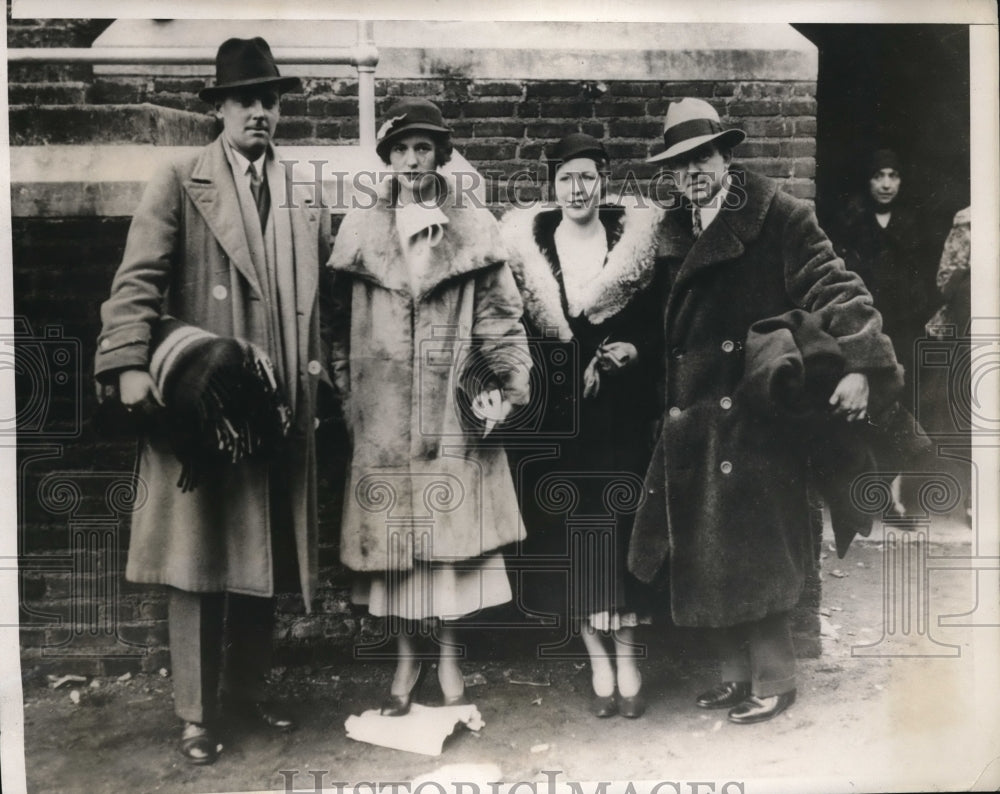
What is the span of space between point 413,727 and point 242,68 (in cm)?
303

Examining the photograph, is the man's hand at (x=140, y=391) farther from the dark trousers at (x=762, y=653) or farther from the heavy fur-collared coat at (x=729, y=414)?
the dark trousers at (x=762, y=653)

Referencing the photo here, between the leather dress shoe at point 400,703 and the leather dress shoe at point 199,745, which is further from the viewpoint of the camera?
the leather dress shoe at point 400,703

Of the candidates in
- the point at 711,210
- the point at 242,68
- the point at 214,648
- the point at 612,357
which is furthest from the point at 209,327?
the point at 711,210

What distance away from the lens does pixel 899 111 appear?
12.7 ft

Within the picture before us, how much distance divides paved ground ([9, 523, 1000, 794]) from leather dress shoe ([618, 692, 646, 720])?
0.04m

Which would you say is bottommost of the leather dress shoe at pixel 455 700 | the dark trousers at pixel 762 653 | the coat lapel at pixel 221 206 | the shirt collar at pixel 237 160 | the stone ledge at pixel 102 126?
the leather dress shoe at pixel 455 700

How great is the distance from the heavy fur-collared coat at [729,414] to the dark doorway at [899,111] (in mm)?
345

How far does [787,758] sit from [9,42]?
4794mm

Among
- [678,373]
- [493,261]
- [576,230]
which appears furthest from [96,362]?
[678,373]

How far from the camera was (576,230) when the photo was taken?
12.2 ft

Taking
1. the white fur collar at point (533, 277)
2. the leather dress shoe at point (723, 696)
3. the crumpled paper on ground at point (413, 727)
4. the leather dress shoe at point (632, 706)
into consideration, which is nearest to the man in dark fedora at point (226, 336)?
the crumpled paper on ground at point (413, 727)

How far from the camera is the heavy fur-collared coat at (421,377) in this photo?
3609mm

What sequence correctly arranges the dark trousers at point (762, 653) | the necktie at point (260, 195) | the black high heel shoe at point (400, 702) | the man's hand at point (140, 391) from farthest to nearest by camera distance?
the dark trousers at point (762, 653)
the black high heel shoe at point (400, 702)
the necktie at point (260, 195)
the man's hand at point (140, 391)

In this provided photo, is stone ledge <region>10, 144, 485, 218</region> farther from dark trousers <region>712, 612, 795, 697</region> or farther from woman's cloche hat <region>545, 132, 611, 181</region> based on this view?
dark trousers <region>712, 612, 795, 697</region>
